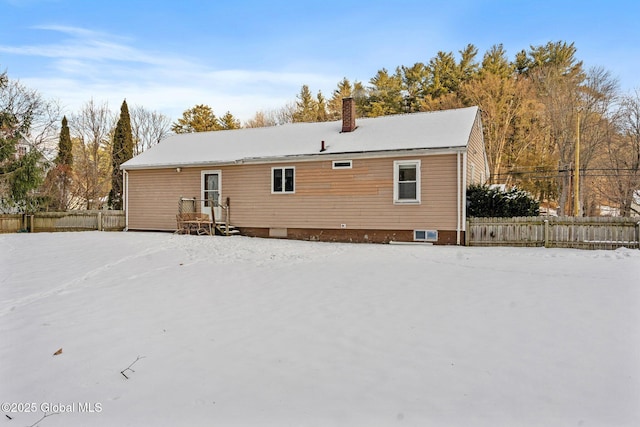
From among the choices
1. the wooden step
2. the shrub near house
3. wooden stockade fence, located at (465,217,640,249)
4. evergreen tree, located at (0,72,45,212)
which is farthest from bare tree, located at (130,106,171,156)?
wooden stockade fence, located at (465,217,640,249)

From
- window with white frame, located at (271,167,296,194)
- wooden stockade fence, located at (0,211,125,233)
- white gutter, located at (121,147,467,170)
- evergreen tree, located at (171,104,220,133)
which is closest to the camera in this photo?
white gutter, located at (121,147,467,170)

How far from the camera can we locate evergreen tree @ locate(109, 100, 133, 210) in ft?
94.8

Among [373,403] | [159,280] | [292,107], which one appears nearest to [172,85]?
[159,280]

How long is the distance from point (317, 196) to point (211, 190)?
202 inches

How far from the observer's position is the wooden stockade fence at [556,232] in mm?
12453

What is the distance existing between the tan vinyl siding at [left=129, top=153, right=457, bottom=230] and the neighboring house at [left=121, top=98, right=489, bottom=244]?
4cm

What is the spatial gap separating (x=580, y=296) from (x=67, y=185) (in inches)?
1106

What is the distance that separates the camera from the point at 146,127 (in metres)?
40.0

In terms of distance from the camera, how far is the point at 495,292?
709 centimetres

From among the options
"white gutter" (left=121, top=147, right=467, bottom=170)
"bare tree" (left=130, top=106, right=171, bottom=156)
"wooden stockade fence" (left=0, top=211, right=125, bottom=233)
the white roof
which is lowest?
"wooden stockade fence" (left=0, top=211, right=125, bottom=233)

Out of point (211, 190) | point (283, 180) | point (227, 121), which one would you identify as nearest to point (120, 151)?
point (227, 121)

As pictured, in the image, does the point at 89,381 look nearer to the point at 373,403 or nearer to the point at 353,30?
the point at 373,403

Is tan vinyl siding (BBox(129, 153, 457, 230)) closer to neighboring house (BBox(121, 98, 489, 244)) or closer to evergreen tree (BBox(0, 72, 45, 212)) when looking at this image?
neighboring house (BBox(121, 98, 489, 244))

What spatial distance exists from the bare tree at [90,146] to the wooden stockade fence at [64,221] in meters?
8.30
